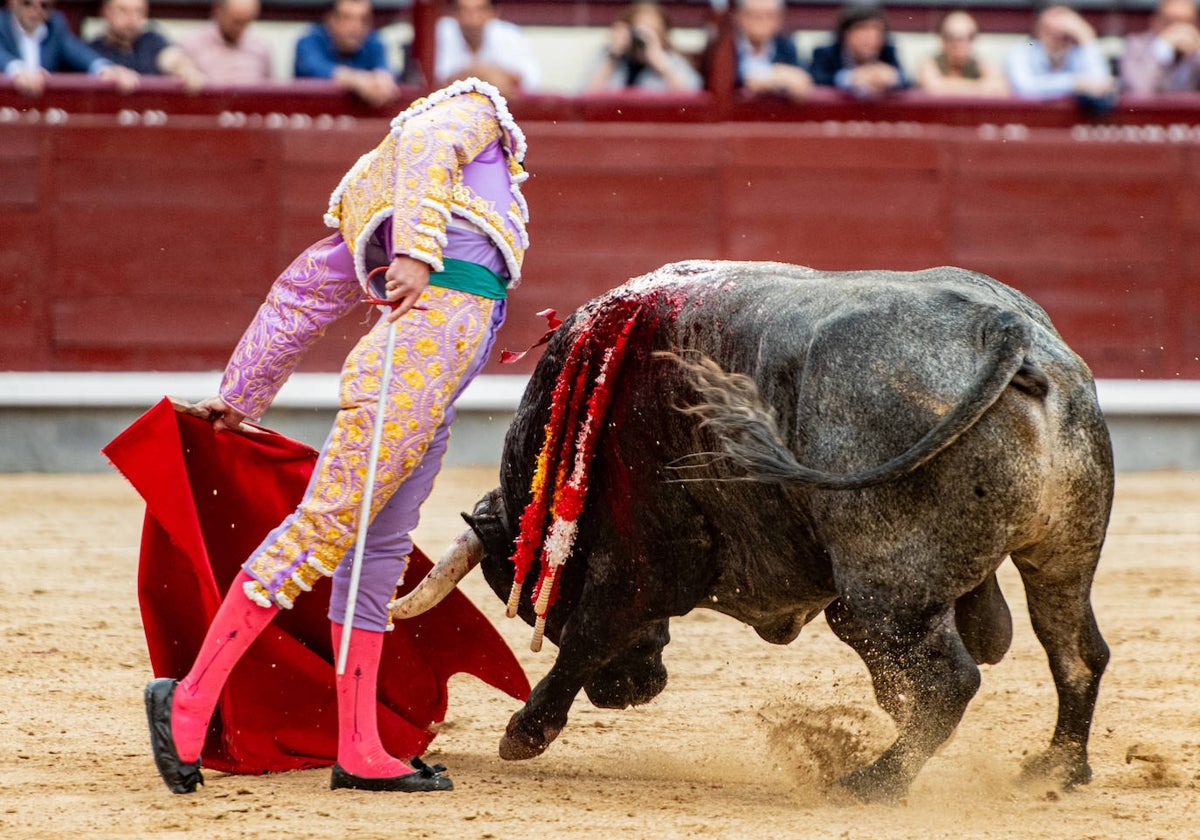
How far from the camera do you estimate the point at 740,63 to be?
25.2ft

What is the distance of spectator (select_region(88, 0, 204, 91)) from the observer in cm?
734

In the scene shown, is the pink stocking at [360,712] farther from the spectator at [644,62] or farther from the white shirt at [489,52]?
the spectator at [644,62]

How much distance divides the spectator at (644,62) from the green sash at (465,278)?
4.85m

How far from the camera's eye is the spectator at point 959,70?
784 cm

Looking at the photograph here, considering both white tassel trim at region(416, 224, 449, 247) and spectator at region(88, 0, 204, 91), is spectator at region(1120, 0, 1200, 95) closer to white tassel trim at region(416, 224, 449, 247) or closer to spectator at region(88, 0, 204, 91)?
spectator at region(88, 0, 204, 91)

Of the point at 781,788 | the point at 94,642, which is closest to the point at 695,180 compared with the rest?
the point at 94,642

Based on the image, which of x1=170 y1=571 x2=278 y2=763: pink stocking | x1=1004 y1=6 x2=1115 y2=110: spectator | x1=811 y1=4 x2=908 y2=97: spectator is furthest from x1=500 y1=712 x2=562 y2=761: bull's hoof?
x1=1004 y1=6 x2=1115 y2=110: spectator

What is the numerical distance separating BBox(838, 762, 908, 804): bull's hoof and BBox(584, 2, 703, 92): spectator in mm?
5225

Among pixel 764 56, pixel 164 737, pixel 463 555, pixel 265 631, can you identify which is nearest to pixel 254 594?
pixel 164 737

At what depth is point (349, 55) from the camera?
745 cm

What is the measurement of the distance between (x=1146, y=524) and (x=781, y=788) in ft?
11.7

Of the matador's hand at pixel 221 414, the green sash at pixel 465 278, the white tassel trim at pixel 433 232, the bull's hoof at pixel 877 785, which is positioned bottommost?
the bull's hoof at pixel 877 785

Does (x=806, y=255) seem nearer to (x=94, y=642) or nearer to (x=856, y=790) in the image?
(x=94, y=642)

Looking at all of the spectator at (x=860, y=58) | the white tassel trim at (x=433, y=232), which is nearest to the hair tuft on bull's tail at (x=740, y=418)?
the white tassel trim at (x=433, y=232)
